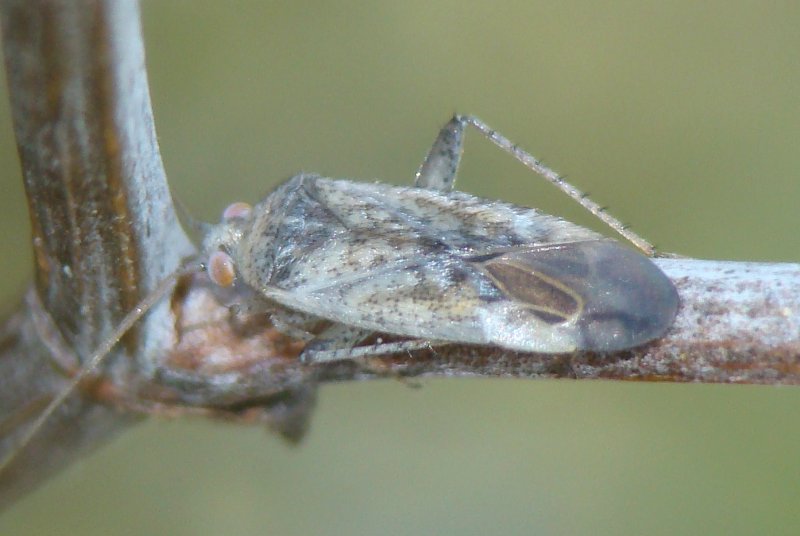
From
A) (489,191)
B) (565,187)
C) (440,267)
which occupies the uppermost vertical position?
(565,187)

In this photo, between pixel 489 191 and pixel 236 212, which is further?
pixel 489 191

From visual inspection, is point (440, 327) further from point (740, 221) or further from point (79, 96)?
point (740, 221)

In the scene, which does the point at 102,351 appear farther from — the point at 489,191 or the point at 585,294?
the point at 489,191

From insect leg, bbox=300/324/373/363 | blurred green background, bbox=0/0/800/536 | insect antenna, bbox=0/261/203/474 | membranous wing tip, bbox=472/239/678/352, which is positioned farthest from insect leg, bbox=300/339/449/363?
blurred green background, bbox=0/0/800/536

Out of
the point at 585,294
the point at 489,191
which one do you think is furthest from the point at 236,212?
the point at 489,191

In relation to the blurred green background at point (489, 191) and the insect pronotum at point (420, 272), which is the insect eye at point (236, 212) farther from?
the blurred green background at point (489, 191)

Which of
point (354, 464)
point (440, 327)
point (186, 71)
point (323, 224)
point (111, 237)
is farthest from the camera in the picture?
point (186, 71)

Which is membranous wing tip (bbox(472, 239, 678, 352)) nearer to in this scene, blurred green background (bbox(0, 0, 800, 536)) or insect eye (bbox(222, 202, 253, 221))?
insect eye (bbox(222, 202, 253, 221))

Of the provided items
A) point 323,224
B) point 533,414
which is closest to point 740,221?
point 533,414
